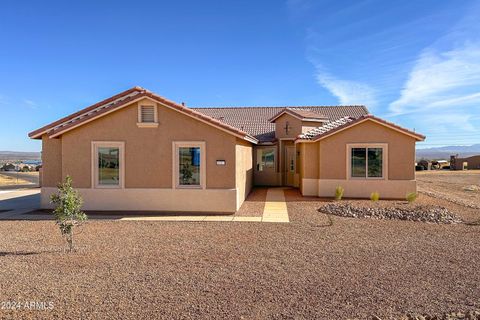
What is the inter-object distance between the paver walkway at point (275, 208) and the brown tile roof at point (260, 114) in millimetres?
5918

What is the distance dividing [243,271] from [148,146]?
27.2 ft

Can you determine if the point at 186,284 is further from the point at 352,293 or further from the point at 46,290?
the point at 352,293

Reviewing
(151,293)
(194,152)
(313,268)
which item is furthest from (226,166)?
(151,293)

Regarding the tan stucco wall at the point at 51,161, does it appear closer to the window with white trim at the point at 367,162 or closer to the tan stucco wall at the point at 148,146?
the tan stucco wall at the point at 148,146

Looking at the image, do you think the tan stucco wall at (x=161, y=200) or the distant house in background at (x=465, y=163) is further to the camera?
the distant house in background at (x=465, y=163)

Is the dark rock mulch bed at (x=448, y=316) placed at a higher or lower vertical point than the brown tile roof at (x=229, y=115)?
lower

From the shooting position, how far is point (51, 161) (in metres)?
15.3

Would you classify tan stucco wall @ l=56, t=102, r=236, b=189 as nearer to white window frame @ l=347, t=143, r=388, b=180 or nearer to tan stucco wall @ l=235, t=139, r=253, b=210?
tan stucco wall @ l=235, t=139, r=253, b=210

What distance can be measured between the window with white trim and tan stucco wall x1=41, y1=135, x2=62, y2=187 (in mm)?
13910

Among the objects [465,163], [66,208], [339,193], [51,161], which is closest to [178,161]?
[66,208]

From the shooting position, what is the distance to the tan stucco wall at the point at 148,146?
1374 centimetres

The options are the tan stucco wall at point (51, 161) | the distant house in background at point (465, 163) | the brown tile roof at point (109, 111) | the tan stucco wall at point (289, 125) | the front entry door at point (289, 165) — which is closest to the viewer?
the brown tile roof at point (109, 111)

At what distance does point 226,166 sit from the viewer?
1369 cm

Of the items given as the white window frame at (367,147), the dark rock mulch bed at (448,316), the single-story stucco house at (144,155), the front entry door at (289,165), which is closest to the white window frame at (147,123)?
the single-story stucco house at (144,155)
